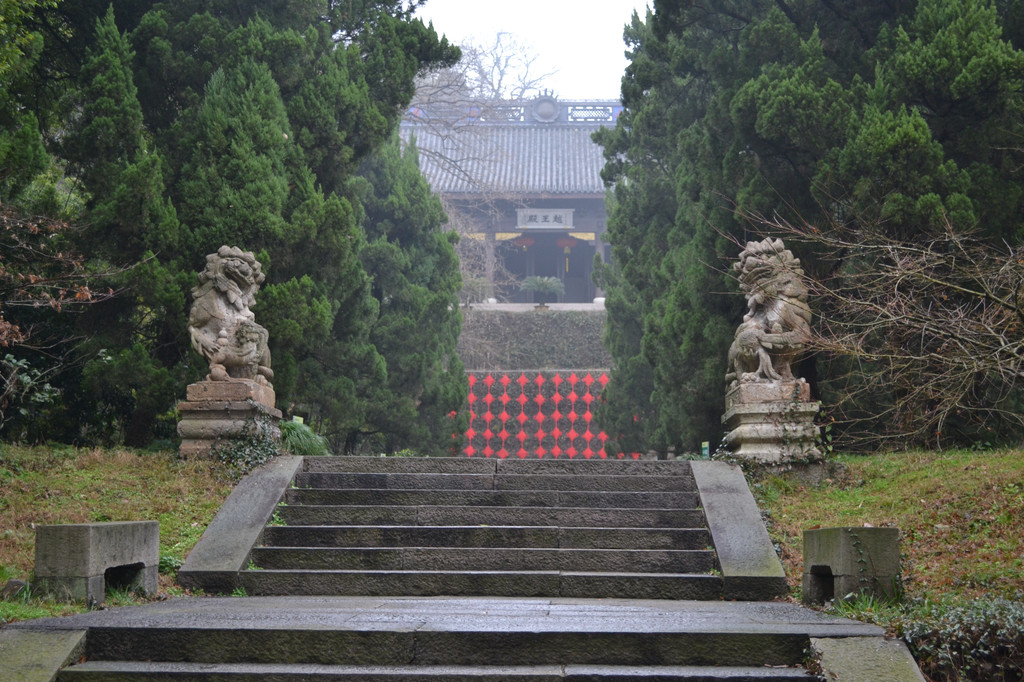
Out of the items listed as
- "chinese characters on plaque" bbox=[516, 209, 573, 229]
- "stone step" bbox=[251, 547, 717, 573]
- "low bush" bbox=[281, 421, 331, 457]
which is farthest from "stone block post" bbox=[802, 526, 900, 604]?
"chinese characters on plaque" bbox=[516, 209, 573, 229]

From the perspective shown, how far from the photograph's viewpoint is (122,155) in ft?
35.0

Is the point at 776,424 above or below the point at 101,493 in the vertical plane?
above

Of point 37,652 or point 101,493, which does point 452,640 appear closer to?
point 37,652

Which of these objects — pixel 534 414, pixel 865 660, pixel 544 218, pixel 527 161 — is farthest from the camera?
pixel 527 161

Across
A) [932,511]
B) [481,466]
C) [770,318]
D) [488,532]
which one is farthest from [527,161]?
[932,511]

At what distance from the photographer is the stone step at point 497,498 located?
314 inches

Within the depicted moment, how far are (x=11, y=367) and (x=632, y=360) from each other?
373 inches

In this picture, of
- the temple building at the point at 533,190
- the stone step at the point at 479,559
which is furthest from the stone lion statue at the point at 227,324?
the temple building at the point at 533,190

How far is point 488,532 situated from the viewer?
7293 millimetres

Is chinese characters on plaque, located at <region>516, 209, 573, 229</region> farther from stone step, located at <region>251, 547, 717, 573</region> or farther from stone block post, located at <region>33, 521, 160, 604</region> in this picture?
stone block post, located at <region>33, 521, 160, 604</region>

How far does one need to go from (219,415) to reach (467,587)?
352cm

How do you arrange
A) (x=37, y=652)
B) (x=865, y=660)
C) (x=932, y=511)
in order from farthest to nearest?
(x=932, y=511) → (x=37, y=652) → (x=865, y=660)

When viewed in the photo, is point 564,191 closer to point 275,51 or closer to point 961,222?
point 275,51

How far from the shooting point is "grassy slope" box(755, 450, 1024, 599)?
18.9 ft
